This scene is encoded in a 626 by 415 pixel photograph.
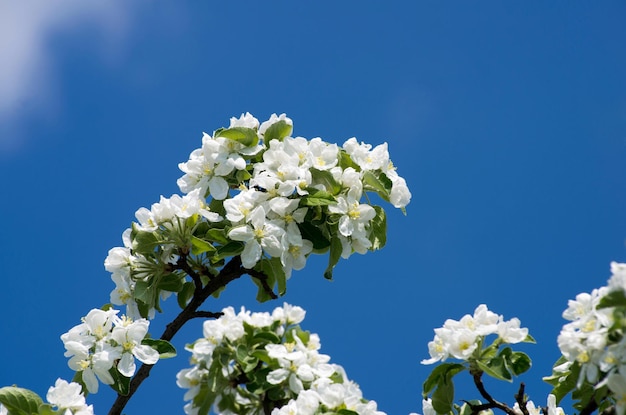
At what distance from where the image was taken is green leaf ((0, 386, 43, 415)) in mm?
2674

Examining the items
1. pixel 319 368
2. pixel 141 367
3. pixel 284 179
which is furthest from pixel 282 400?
pixel 284 179

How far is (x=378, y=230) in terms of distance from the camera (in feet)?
11.0

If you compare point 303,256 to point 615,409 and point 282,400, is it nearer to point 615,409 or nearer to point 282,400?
point 282,400

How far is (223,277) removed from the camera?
3.19 metres

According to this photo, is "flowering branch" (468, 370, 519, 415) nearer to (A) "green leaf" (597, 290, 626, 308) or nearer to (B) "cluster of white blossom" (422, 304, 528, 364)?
(B) "cluster of white blossom" (422, 304, 528, 364)

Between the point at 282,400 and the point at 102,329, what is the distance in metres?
0.71

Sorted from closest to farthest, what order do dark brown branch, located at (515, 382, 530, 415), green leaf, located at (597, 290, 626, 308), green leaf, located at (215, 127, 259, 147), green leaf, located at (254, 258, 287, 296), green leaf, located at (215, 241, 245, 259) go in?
green leaf, located at (597, 290, 626, 308) < dark brown branch, located at (515, 382, 530, 415) < green leaf, located at (215, 241, 245, 259) < green leaf, located at (254, 258, 287, 296) < green leaf, located at (215, 127, 259, 147)

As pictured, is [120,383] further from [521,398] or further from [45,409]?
[521,398]

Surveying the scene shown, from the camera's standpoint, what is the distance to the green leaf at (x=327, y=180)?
10.3ft

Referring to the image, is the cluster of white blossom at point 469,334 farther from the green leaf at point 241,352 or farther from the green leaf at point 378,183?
the green leaf at point 378,183

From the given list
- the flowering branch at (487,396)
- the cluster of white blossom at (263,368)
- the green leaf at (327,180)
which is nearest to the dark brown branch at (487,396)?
the flowering branch at (487,396)

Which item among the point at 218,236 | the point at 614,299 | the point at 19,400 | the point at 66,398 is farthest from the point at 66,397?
the point at 614,299

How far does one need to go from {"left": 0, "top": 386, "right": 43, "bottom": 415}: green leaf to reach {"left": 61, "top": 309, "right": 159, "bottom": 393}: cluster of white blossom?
187mm

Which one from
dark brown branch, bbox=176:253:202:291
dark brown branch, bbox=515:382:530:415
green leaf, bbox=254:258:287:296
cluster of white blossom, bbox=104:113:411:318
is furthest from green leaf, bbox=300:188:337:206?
dark brown branch, bbox=515:382:530:415
